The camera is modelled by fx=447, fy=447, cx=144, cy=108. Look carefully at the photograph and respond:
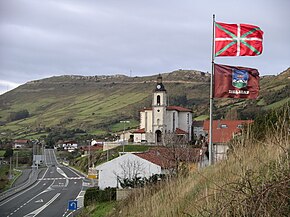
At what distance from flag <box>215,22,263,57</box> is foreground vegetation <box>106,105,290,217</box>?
2.83 metres

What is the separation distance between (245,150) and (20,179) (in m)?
59.4

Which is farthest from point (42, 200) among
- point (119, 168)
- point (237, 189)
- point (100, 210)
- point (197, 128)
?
point (197, 128)

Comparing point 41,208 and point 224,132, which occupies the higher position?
point 224,132

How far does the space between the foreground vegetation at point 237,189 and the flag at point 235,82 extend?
2185mm

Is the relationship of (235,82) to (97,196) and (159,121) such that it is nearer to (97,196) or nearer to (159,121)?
(97,196)

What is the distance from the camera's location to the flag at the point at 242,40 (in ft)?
37.5

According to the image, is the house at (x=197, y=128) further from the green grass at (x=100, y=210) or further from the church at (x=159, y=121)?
the green grass at (x=100, y=210)

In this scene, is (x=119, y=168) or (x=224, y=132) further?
(x=119, y=168)

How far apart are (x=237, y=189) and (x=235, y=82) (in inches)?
239

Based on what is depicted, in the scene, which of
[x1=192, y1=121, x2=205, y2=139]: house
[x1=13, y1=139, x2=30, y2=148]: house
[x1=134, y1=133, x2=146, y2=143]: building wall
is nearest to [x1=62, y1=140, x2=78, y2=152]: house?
[x1=13, y1=139, x2=30, y2=148]: house

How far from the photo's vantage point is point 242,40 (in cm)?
1143

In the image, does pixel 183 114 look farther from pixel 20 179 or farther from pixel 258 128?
pixel 258 128

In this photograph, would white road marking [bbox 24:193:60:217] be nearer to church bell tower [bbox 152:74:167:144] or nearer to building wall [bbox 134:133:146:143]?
building wall [bbox 134:133:146:143]

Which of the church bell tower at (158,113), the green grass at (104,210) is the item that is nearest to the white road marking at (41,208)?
the green grass at (104,210)
